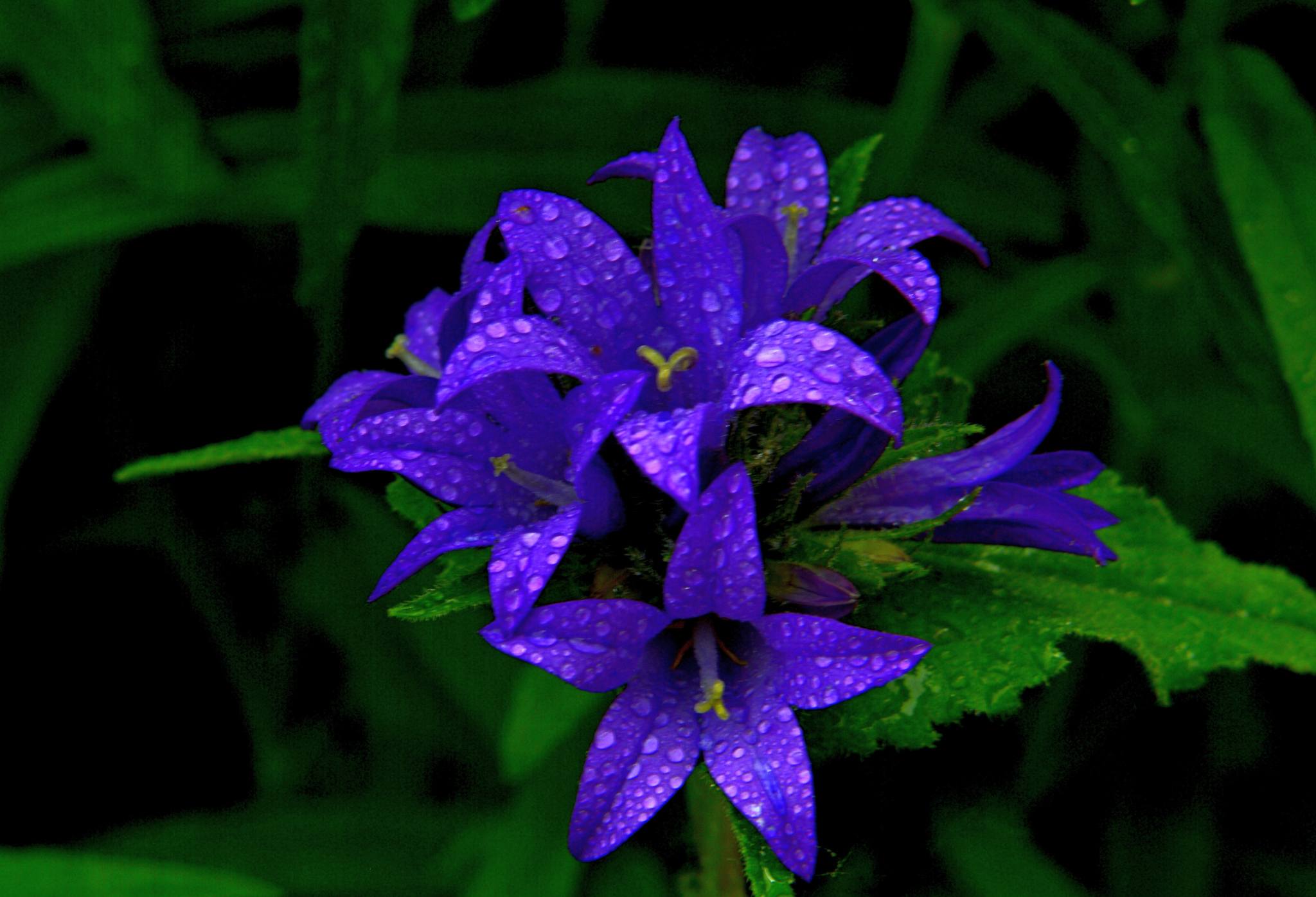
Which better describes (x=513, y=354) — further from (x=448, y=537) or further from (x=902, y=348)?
(x=902, y=348)

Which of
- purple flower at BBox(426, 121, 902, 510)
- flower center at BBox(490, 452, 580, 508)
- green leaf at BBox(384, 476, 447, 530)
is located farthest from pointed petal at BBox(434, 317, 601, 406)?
green leaf at BBox(384, 476, 447, 530)

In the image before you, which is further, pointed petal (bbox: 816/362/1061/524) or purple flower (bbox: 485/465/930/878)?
pointed petal (bbox: 816/362/1061/524)

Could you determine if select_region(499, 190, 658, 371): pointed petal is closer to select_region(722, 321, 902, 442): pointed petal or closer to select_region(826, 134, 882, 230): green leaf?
→ select_region(722, 321, 902, 442): pointed petal

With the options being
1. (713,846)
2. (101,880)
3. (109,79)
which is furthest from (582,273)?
(109,79)

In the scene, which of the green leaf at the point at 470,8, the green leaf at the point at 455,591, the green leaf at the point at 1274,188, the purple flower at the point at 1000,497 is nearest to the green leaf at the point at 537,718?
the green leaf at the point at 455,591

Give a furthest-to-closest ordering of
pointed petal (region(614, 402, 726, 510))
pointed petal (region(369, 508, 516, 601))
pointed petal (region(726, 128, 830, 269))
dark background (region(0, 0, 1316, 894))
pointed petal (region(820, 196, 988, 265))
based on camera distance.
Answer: dark background (region(0, 0, 1316, 894))
pointed petal (region(726, 128, 830, 269))
pointed petal (region(820, 196, 988, 265))
pointed petal (region(369, 508, 516, 601))
pointed petal (region(614, 402, 726, 510))

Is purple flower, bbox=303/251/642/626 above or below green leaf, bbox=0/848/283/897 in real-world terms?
above

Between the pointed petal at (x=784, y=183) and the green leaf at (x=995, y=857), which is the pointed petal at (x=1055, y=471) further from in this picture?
the green leaf at (x=995, y=857)

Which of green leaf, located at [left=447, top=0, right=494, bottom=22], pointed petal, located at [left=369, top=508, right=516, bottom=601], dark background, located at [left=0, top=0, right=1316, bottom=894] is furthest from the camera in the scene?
→ dark background, located at [left=0, top=0, right=1316, bottom=894]
